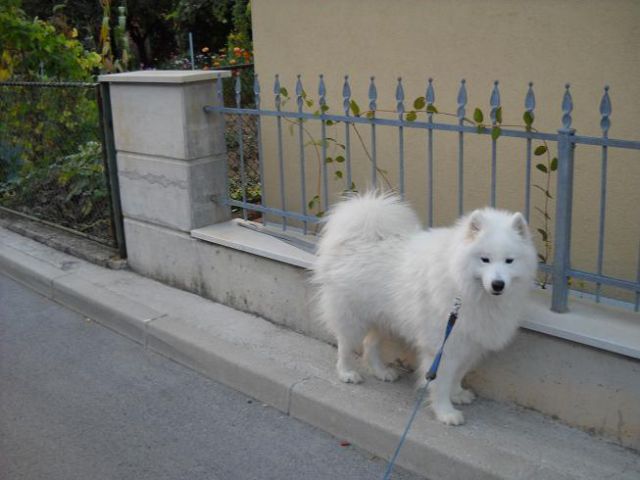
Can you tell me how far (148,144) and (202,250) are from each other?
0.98 meters

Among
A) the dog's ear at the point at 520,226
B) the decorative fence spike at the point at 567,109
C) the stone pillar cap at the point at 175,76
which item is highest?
the stone pillar cap at the point at 175,76

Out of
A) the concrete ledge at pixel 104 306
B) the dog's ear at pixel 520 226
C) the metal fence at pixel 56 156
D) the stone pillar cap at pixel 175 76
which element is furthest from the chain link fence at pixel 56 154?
the dog's ear at pixel 520 226

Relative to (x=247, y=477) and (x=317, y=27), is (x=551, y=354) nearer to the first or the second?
(x=247, y=477)

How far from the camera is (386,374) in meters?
4.48

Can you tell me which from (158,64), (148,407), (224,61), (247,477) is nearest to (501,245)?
(247,477)

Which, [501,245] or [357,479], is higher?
[501,245]

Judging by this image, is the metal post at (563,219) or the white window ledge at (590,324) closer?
the white window ledge at (590,324)

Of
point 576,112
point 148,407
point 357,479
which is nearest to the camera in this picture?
point 357,479

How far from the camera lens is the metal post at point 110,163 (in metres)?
6.28

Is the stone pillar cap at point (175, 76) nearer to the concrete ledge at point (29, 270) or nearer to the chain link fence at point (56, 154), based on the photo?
the chain link fence at point (56, 154)

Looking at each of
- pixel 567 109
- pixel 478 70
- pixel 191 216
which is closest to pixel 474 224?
pixel 567 109

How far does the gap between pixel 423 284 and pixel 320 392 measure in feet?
3.15

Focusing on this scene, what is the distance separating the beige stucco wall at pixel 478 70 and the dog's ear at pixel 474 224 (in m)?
2.22

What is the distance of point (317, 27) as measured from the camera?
22.3 ft
